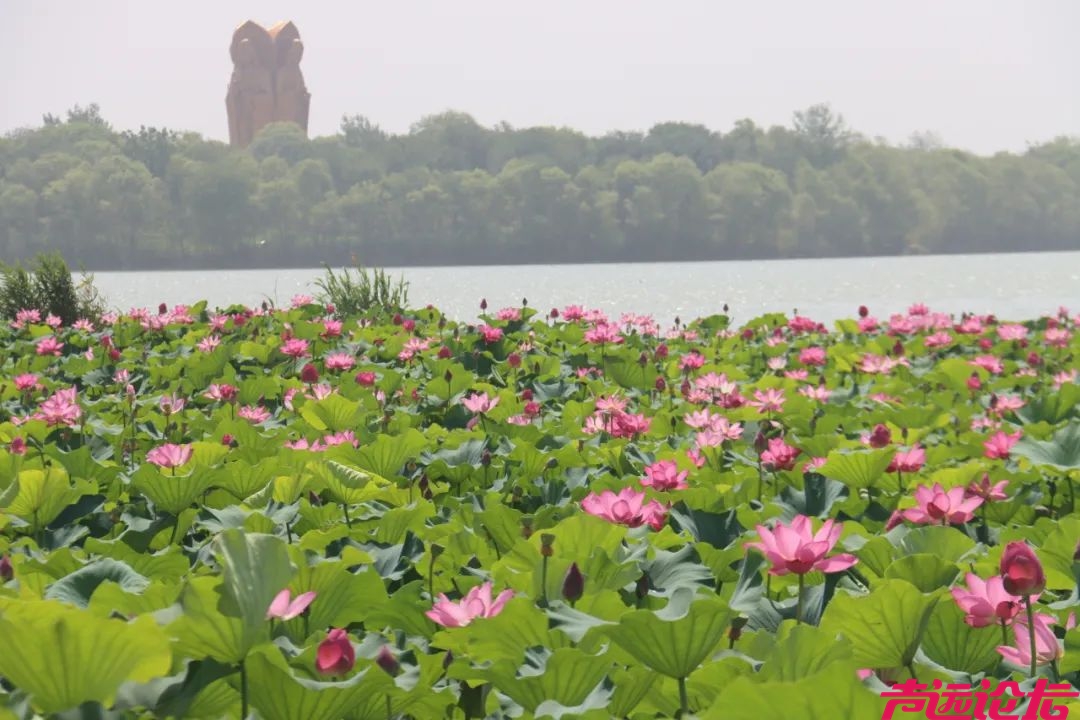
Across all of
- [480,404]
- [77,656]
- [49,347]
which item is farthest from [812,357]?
[77,656]

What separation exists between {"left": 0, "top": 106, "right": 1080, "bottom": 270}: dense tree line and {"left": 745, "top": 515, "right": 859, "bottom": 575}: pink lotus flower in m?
65.2

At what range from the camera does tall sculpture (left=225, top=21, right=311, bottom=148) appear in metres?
119

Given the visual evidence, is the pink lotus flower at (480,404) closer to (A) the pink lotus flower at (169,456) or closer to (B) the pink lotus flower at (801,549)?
(A) the pink lotus flower at (169,456)

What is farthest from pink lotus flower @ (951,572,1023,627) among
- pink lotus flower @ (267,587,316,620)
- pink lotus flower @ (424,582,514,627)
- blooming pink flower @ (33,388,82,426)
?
blooming pink flower @ (33,388,82,426)

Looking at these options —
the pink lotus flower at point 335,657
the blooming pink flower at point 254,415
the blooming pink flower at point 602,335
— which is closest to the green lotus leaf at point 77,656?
the pink lotus flower at point 335,657

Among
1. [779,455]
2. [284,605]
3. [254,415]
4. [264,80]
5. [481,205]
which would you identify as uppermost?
[264,80]

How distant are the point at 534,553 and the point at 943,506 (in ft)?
3.05

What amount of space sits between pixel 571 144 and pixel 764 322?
88444 millimetres

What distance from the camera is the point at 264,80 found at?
120 meters

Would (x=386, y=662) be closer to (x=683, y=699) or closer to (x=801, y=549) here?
(x=683, y=699)

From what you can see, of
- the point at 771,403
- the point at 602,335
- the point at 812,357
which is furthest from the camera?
the point at 602,335

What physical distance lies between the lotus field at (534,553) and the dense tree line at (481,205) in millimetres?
62604

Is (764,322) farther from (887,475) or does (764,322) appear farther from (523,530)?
(523,530)

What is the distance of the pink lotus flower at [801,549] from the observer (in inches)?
64.5
